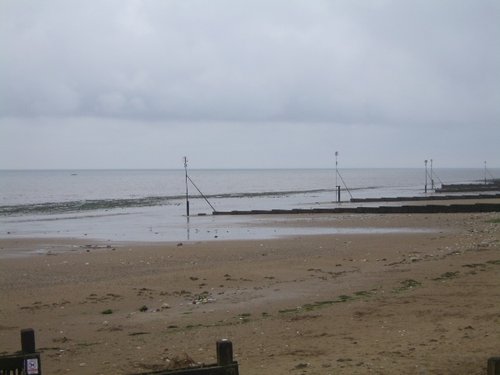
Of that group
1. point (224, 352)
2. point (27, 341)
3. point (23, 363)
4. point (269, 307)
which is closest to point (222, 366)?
point (224, 352)

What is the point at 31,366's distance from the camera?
455 cm

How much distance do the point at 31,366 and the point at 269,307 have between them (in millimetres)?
7015

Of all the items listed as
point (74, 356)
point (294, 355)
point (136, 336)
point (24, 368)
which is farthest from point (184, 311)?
point (24, 368)

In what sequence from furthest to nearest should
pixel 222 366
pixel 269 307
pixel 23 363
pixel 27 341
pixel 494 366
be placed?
pixel 269 307 → pixel 27 341 → pixel 23 363 → pixel 222 366 → pixel 494 366

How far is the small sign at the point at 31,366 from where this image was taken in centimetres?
453

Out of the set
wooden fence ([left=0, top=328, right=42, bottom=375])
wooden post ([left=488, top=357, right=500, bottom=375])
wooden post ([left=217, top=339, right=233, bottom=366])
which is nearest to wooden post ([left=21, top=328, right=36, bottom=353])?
wooden fence ([left=0, top=328, right=42, bottom=375])

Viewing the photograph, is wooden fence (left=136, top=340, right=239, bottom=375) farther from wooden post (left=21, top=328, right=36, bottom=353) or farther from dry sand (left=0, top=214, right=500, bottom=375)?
dry sand (left=0, top=214, right=500, bottom=375)

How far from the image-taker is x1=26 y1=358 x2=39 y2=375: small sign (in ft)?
14.9

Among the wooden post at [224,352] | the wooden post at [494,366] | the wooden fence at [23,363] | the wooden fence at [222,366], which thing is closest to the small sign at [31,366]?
the wooden fence at [23,363]

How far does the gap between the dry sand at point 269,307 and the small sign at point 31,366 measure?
2776 mm

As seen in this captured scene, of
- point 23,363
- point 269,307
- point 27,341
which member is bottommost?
point 269,307

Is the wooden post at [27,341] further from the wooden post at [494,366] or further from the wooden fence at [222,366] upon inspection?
the wooden post at [494,366]

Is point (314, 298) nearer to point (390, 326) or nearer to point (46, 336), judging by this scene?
point (390, 326)

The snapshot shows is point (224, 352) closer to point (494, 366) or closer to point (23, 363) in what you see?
point (23, 363)
